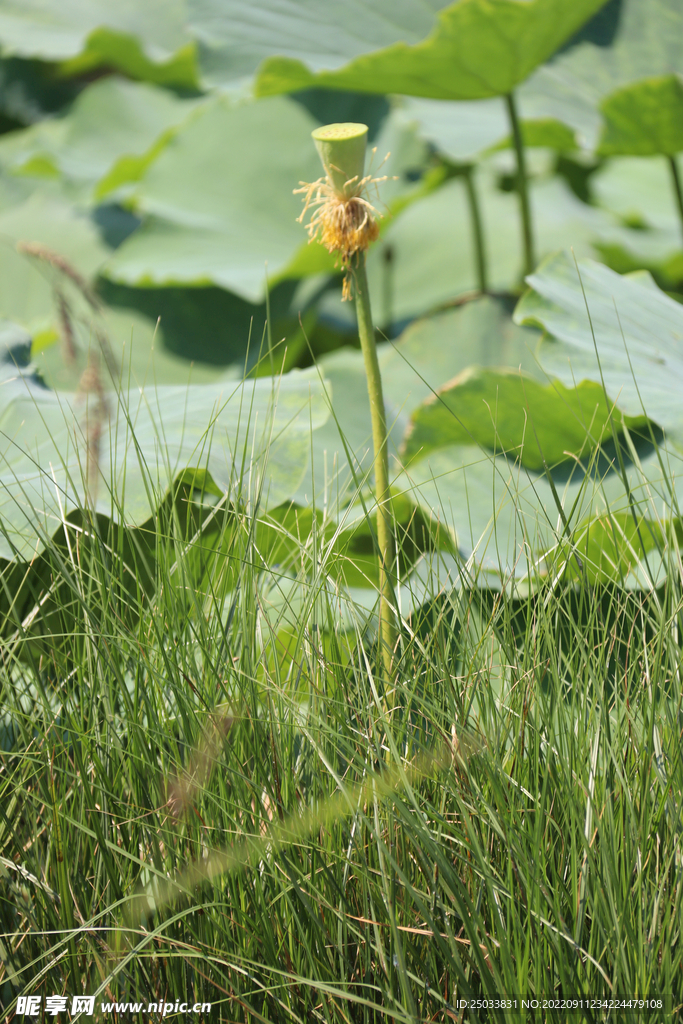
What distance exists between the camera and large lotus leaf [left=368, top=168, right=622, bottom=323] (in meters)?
2.10

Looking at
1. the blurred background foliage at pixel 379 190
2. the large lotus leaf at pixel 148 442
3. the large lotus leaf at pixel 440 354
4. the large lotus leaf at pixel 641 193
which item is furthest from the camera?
the large lotus leaf at pixel 641 193

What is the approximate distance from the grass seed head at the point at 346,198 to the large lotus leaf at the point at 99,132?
5.82ft

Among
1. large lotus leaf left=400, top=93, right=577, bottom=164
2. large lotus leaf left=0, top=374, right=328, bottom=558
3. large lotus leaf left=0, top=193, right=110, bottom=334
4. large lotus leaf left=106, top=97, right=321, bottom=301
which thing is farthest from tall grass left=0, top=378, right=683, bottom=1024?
large lotus leaf left=0, top=193, right=110, bottom=334

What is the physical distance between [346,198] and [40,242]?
189 centimetres

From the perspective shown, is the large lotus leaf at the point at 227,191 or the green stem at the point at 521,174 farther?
the large lotus leaf at the point at 227,191

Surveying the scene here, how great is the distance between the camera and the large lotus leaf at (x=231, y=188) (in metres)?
1.88

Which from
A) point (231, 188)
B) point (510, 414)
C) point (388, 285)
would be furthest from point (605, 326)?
point (231, 188)

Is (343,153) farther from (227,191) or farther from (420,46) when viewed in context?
(227,191)

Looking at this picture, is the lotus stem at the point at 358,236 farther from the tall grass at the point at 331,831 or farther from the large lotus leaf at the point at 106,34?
the large lotus leaf at the point at 106,34

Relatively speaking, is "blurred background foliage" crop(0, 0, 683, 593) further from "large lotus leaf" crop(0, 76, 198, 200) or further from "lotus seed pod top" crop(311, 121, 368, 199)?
"lotus seed pod top" crop(311, 121, 368, 199)

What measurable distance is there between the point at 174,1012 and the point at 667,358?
0.86 metres

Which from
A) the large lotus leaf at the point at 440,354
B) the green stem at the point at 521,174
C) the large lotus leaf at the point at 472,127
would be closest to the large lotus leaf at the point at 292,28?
the large lotus leaf at the point at 472,127

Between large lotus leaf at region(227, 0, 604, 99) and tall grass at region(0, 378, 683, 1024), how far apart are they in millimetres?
995

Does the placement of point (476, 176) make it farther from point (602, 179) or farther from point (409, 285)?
point (409, 285)
